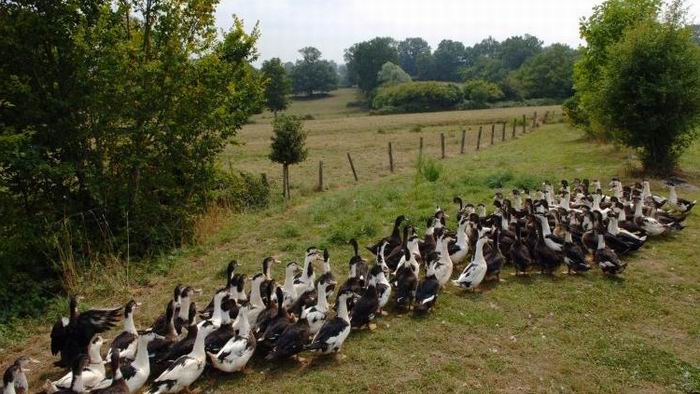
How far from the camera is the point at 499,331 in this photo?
7625mm

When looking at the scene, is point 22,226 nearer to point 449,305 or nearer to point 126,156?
point 126,156

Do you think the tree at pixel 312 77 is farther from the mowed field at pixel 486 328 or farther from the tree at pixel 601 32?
the mowed field at pixel 486 328

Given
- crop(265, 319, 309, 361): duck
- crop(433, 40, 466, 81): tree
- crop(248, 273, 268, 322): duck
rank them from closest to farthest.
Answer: crop(265, 319, 309, 361): duck
crop(248, 273, 268, 322): duck
crop(433, 40, 466, 81): tree

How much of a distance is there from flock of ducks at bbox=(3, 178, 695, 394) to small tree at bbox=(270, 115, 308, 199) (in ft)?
26.7

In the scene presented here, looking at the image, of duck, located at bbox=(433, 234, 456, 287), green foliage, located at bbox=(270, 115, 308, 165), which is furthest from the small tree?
duck, located at bbox=(433, 234, 456, 287)

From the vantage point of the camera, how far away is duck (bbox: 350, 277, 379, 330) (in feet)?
25.0

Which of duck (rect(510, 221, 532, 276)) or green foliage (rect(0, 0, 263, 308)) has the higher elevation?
green foliage (rect(0, 0, 263, 308))

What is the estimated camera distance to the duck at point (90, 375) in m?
6.03

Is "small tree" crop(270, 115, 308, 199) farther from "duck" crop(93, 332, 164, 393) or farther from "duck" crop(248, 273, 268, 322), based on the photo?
"duck" crop(93, 332, 164, 393)

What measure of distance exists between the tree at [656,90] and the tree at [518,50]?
13299 cm

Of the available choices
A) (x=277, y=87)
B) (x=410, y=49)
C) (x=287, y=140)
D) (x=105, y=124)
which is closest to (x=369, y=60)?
(x=277, y=87)

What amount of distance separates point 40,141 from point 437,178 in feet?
40.7

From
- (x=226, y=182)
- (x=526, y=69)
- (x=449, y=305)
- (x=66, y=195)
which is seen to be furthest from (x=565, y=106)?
(x=526, y=69)

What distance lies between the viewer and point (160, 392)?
6.07 m
